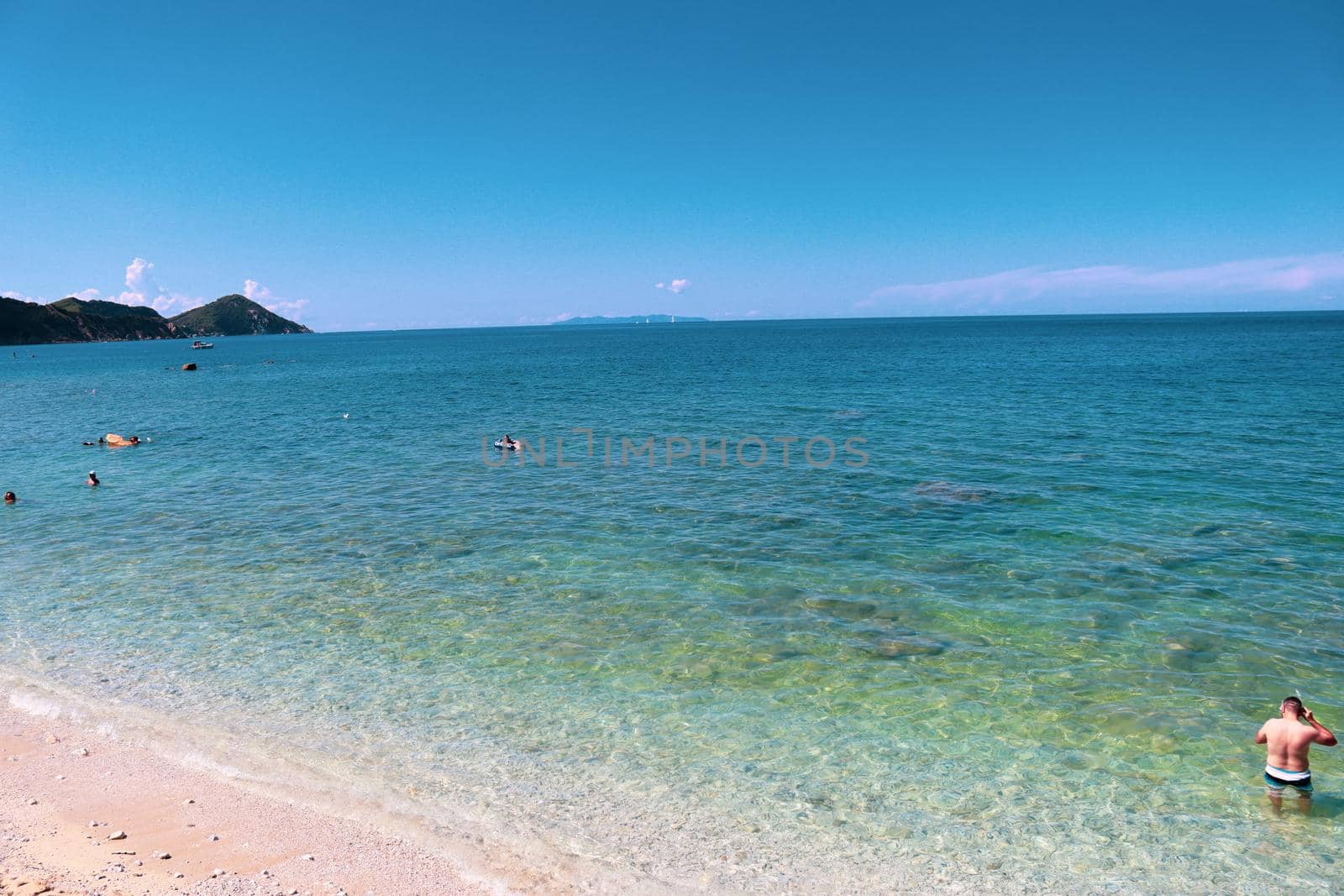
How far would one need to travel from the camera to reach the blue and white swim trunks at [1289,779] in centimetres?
1119

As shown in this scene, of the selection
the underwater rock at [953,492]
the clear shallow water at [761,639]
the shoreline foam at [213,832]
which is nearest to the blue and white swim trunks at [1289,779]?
the clear shallow water at [761,639]

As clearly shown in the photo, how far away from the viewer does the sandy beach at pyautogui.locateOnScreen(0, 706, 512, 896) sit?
9.42 meters

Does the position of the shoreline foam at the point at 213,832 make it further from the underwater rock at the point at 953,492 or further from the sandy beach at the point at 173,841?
the underwater rock at the point at 953,492

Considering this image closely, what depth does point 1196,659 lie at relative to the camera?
15.7 meters

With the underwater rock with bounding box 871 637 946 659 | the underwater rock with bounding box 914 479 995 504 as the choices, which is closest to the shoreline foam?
the underwater rock with bounding box 871 637 946 659

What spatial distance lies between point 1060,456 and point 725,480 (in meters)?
17.1

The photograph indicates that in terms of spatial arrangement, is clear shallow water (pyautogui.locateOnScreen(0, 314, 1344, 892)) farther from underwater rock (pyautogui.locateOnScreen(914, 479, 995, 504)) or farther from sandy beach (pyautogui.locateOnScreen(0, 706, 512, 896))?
sandy beach (pyautogui.locateOnScreen(0, 706, 512, 896))

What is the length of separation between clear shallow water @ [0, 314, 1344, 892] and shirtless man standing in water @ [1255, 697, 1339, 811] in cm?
40

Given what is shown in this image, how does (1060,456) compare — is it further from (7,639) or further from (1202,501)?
(7,639)

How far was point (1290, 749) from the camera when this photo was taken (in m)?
11.2

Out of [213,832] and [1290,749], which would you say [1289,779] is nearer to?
[1290,749]

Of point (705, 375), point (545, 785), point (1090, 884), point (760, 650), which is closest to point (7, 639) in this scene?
point (545, 785)

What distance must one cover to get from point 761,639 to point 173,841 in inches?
452

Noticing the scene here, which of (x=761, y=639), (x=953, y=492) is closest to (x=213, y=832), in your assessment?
(x=761, y=639)
